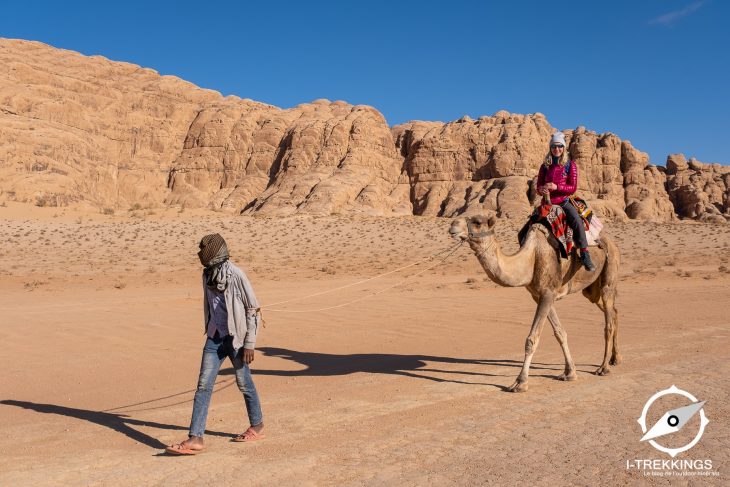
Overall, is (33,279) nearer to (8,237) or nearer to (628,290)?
(8,237)

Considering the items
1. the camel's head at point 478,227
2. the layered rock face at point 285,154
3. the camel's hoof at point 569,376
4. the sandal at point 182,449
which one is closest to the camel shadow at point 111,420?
the sandal at point 182,449

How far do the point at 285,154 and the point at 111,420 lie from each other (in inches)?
2972

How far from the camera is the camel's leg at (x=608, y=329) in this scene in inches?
336

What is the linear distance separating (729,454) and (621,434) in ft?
3.00

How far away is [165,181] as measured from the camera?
81.4m

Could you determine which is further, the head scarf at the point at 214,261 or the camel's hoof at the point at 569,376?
the camel's hoof at the point at 569,376

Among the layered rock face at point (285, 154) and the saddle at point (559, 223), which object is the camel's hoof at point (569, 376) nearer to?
the saddle at point (559, 223)

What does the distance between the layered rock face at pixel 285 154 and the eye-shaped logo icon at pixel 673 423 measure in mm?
58080

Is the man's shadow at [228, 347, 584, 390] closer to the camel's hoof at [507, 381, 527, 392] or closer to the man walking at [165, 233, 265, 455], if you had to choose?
the camel's hoof at [507, 381, 527, 392]

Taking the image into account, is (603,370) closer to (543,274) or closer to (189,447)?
(543,274)

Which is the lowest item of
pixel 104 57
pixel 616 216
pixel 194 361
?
pixel 194 361

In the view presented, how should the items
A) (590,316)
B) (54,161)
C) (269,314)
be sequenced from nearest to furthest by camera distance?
(590,316) < (269,314) < (54,161)

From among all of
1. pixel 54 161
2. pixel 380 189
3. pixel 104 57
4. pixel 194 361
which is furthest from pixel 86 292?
pixel 104 57

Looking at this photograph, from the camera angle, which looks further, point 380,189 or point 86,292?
point 380,189
